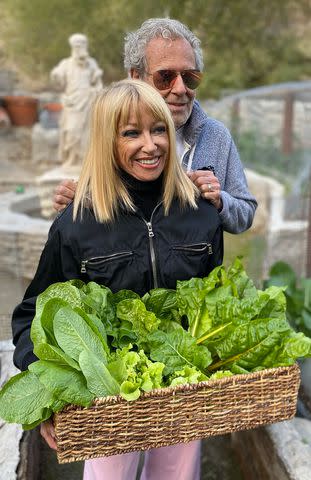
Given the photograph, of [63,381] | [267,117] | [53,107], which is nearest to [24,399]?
[63,381]

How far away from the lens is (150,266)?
1638mm

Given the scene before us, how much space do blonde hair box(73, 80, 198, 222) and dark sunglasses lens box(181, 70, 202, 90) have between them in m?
0.25

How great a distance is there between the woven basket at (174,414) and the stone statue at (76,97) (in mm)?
7127

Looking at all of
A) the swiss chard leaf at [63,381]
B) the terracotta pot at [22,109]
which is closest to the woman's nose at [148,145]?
the swiss chard leaf at [63,381]

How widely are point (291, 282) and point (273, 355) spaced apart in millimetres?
1631

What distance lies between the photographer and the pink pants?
166 cm

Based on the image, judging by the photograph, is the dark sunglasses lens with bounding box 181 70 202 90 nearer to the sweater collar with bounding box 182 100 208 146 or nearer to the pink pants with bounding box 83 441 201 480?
the sweater collar with bounding box 182 100 208 146

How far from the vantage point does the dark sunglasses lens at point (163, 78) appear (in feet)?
5.77

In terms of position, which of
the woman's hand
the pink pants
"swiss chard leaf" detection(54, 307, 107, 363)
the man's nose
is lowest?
the pink pants

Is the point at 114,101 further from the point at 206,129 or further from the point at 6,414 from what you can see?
the point at 6,414

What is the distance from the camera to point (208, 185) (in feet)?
5.68

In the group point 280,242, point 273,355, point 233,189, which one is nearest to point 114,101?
point 233,189

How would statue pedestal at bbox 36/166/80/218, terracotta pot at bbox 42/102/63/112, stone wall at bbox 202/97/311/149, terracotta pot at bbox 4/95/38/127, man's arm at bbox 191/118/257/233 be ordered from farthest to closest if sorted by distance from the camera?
terracotta pot at bbox 4/95/38/127 → terracotta pot at bbox 42/102/63/112 → stone wall at bbox 202/97/311/149 → statue pedestal at bbox 36/166/80/218 → man's arm at bbox 191/118/257/233

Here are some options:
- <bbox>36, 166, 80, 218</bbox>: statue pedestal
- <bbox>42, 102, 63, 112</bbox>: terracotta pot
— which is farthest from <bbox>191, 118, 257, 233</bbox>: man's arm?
<bbox>42, 102, 63, 112</bbox>: terracotta pot
